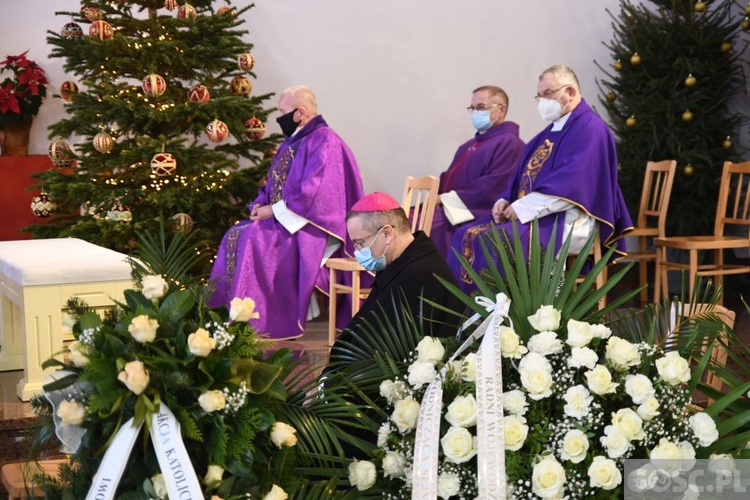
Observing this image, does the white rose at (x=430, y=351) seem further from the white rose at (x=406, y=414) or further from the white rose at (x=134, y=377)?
the white rose at (x=134, y=377)

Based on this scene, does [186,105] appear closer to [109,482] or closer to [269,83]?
[269,83]

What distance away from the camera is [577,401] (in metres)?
1.63

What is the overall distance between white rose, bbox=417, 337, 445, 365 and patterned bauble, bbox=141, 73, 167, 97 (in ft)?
16.3

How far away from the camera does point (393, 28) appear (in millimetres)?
7895

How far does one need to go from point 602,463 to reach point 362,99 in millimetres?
6473

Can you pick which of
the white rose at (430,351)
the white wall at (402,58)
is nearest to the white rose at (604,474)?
the white rose at (430,351)

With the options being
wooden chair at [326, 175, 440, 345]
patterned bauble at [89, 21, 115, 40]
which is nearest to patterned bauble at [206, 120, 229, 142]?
patterned bauble at [89, 21, 115, 40]

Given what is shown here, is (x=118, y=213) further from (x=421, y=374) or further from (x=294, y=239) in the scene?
(x=421, y=374)

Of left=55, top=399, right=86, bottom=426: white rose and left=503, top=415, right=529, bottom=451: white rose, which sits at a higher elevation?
left=55, top=399, right=86, bottom=426: white rose

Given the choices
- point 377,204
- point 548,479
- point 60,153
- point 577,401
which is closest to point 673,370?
point 577,401

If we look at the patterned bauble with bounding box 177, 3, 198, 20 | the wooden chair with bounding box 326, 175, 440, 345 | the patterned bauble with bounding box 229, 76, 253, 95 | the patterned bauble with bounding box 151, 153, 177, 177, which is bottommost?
the wooden chair with bounding box 326, 175, 440, 345

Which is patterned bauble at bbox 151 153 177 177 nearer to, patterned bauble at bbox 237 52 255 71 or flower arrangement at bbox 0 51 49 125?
patterned bauble at bbox 237 52 255 71

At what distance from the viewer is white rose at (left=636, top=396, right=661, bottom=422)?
1.63 metres

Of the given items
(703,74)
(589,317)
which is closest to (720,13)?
(703,74)
